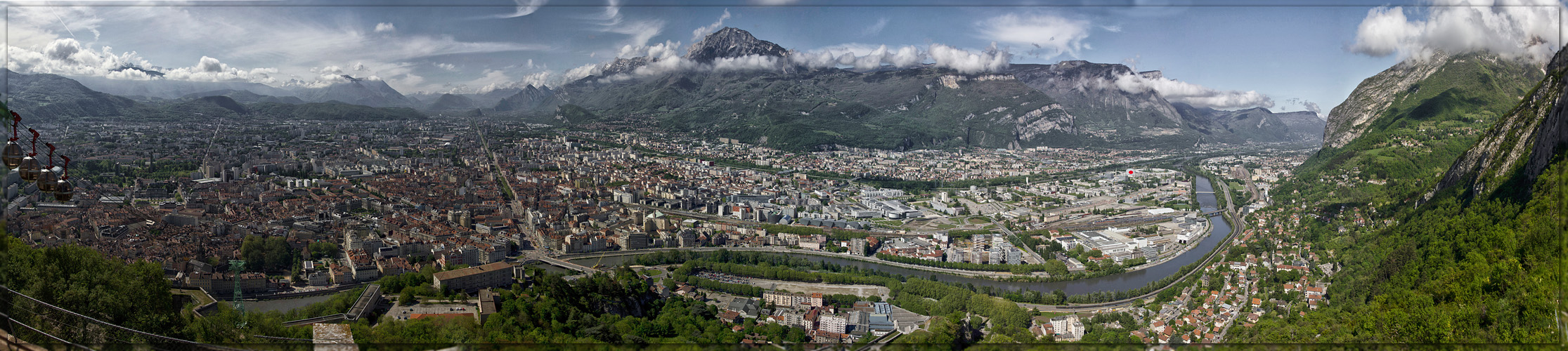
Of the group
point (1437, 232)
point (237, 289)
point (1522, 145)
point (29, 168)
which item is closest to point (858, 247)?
point (1437, 232)

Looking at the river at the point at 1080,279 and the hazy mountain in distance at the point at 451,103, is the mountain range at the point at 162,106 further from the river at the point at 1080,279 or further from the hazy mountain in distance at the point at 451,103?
the river at the point at 1080,279

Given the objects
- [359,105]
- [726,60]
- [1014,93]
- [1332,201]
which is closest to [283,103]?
[359,105]

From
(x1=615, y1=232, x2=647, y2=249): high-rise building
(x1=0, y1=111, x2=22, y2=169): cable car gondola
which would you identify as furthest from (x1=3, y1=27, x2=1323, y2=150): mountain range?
(x1=0, y1=111, x2=22, y2=169): cable car gondola

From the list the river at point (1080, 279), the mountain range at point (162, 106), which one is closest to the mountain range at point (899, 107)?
the mountain range at point (162, 106)

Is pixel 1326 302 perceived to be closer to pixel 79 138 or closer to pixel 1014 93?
pixel 79 138

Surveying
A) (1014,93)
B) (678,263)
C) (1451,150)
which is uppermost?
(1014,93)

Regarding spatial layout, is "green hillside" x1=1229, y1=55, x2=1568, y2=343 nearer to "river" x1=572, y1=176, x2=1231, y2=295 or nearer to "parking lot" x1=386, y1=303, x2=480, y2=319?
"river" x1=572, y1=176, x2=1231, y2=295

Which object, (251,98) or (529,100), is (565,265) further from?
(529,100)
